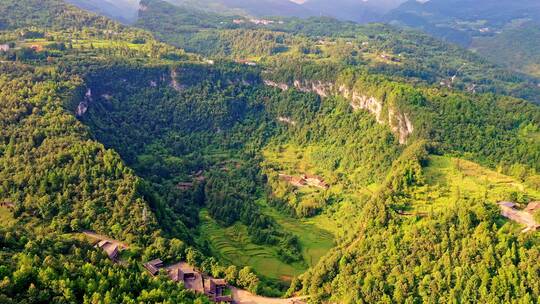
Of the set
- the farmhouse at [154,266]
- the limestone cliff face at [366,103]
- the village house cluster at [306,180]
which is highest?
the limestone cliff face at [366,103]

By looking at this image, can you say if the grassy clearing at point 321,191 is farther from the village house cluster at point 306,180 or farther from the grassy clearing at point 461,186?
the grassy clearing at point 461,186

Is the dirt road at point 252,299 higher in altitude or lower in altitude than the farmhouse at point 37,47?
lower

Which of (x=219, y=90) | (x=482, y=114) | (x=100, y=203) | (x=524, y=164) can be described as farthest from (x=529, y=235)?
(x=219, y=90)

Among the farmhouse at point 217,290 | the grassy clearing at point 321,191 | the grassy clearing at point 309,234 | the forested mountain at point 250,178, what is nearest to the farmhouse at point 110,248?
the forested mountain at point 250,178

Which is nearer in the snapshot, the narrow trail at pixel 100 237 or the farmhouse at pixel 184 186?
the narrow trail at pixel 100 237

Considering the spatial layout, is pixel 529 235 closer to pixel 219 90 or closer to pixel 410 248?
pixel 410 248

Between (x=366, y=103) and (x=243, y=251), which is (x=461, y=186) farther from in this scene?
(x=366, y=103)

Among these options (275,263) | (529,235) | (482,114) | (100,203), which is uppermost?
(482,114)
